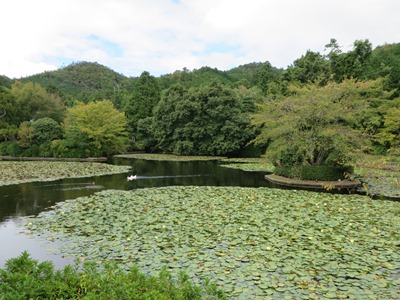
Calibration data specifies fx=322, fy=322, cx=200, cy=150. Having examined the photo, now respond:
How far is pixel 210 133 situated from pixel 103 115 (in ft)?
38.2

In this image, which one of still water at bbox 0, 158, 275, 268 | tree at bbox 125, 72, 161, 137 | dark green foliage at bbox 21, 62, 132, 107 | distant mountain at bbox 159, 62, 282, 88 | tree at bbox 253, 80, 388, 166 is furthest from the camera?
dark green foliage at bbox 21, 62, 132, 107

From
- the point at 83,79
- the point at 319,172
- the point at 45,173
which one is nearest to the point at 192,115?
the point at 45,173

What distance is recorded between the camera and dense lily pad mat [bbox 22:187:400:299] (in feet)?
17.8

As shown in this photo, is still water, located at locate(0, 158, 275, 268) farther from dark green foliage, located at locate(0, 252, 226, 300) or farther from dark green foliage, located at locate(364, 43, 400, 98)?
dark green foliage, located at locate(364, 43, 400, 98)

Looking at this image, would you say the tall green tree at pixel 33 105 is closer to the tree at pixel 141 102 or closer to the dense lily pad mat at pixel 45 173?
the tree at pixel 141 102

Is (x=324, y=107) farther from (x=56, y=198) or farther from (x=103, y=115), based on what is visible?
(x=103, y=115)

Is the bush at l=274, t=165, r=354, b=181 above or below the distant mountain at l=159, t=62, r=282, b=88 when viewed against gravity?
below

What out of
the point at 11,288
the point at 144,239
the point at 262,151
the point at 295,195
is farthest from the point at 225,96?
the point at 11,288

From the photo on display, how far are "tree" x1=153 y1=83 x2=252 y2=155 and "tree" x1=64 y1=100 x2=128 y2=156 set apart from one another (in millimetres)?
6293

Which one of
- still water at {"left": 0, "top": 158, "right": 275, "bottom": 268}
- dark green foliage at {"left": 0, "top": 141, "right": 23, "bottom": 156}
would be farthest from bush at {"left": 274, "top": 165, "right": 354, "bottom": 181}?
dark green foliage at {"left": 0, "top": 141, "right": 23, "bottom": 156}

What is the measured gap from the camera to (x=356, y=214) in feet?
32.6

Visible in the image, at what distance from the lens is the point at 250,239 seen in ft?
24.7

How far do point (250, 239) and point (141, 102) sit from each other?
40.6 metres

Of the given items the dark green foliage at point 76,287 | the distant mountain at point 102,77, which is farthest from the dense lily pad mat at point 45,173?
the distant mountain at point 102,77
